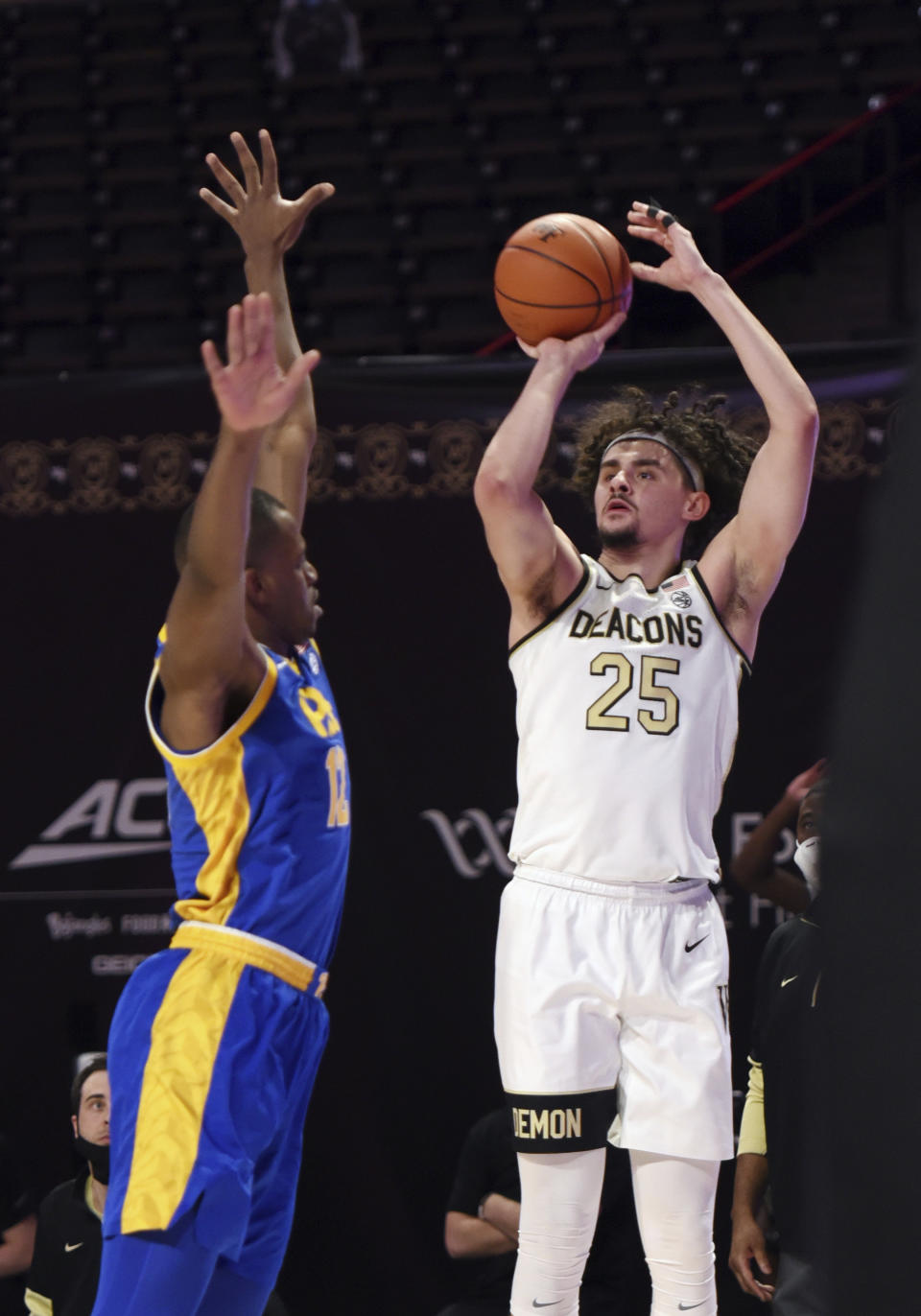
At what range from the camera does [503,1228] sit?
486cm

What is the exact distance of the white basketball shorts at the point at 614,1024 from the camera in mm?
3082

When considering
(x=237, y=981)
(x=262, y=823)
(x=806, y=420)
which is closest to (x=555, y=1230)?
(x=237, y=981)

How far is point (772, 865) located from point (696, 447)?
1650 mm

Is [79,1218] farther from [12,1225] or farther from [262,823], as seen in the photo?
[262,823]

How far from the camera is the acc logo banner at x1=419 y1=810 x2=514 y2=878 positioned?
5.43m

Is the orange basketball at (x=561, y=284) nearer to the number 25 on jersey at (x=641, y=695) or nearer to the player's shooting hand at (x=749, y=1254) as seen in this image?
the number 25 on jersey at (x=641, y=695)

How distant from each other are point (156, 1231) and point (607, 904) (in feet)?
3.56

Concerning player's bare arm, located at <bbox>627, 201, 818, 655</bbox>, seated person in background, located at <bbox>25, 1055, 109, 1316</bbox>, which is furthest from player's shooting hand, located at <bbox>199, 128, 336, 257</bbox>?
seated person in background, located at <bbox>25, 1055, 109, 1316</bbox>

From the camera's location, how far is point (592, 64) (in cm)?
888

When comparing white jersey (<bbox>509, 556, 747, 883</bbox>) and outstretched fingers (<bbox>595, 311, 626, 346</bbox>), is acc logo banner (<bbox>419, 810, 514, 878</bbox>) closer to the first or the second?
white jersey (<bbox>509, 556, 747, 883</bbox>)

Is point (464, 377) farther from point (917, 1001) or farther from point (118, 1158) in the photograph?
point (917, 1001)

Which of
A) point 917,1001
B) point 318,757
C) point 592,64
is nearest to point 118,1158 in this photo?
point 318,757

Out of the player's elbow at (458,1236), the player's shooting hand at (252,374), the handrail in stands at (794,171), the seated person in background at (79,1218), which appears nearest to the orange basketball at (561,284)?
the player's shooting hand at (252,374)

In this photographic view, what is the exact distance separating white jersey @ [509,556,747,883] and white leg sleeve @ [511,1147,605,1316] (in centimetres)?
58
